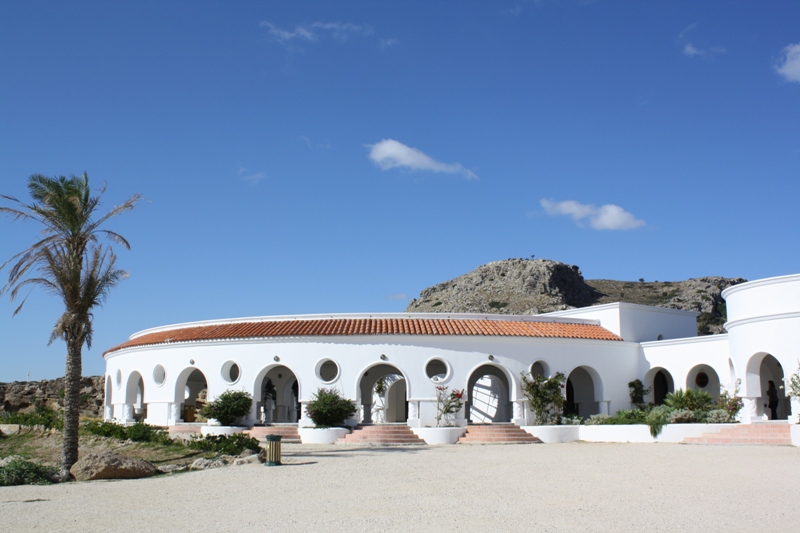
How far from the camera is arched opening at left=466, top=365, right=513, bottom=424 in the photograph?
35.8 metres

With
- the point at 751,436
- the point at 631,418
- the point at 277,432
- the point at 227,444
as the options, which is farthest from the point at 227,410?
the point at 751,436

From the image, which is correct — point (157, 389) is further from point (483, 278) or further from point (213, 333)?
point (483, 278)

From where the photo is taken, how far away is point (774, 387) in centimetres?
3036

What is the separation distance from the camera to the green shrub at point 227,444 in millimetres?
20973

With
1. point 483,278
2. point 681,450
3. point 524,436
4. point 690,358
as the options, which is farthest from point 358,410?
point 483,278

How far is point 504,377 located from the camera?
3450cm

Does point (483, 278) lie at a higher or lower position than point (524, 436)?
higher

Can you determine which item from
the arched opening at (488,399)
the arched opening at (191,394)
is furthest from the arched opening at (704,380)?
the arched opening at (191,394)

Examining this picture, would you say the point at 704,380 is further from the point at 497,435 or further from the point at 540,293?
the point at 540,293

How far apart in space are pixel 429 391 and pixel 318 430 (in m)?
4.69

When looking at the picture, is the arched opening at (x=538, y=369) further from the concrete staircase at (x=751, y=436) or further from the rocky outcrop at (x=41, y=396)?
the rocky outcrop at (x=41, y=396)

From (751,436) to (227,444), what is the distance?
1695 centimetres

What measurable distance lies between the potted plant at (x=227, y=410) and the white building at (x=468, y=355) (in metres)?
0.81

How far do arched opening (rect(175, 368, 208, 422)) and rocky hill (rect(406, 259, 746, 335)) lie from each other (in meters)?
41.2
